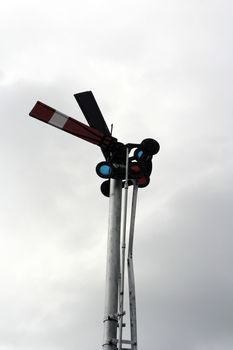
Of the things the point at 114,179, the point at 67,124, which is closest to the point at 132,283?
the point at 114,179

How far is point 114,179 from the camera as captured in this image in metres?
5.10

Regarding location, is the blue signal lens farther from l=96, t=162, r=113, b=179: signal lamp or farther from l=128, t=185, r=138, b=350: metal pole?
l=128, t=185, r=138, b=350: metal pole

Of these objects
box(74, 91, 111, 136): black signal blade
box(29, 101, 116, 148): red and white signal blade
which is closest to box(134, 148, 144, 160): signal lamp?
box(29, 101, 116, 148): red and white signal blade

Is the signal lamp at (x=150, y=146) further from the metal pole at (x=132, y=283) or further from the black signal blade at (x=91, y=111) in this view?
the black signal blade at (x=91, y=111)

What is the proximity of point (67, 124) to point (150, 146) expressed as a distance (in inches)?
40.1

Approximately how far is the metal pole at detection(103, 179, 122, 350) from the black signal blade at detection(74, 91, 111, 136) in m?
0.93

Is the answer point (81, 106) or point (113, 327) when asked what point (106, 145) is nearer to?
point (81, 106)

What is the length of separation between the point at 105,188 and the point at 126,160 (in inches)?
22.4

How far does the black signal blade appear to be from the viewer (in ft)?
18.9

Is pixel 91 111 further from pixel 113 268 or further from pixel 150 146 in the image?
pixel 113 268

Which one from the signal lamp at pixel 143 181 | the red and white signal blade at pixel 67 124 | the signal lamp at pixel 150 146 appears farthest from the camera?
the red and white signal blade at pixel 67 124

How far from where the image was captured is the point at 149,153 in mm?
5137

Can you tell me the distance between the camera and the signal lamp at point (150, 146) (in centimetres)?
510

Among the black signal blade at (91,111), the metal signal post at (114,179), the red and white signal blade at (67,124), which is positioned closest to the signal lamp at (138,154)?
the metal signal post at (114,179)
